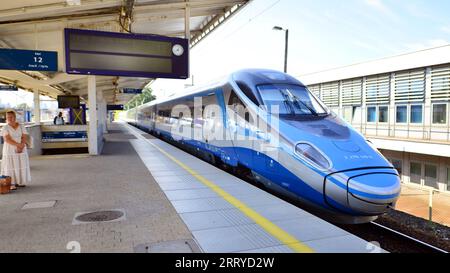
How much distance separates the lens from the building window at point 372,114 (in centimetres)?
2170

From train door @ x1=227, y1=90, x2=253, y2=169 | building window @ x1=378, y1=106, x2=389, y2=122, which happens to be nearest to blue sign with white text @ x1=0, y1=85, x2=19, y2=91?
train door @ x1=227, y1=90, x2=253, y2=169

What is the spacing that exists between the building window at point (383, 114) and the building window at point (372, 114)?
335mm

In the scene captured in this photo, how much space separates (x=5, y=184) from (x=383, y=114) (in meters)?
20.9

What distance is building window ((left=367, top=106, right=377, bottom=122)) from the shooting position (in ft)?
71.2

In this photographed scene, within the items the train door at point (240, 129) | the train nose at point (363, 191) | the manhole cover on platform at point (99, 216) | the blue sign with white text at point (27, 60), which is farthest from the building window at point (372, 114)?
the manhole cover on platform at point (99, 216)

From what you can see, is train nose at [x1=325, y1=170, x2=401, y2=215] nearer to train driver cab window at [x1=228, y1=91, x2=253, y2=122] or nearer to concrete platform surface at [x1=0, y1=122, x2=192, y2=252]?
concrete platform surface at [x1=0, y1=122, x2=192, y2=252]

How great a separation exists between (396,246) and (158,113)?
54.0 feet

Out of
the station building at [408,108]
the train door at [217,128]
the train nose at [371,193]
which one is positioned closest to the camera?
the train nose at [371,193]

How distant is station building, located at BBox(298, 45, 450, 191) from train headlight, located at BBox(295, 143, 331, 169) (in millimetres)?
13012

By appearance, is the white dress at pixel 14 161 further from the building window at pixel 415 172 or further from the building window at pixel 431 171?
the building window at pixel 415 172

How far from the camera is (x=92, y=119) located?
11547 mm

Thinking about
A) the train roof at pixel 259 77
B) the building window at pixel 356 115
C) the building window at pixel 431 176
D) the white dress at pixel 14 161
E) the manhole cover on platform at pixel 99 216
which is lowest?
the building window at pixel 431 176
